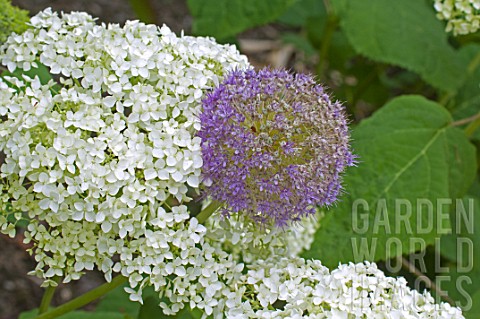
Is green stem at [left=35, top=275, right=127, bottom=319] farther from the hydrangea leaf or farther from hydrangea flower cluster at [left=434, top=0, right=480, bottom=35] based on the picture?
hydrangea flower cluster at [left=434, top=0, right=480, bottom=35]

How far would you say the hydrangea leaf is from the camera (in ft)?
7.17

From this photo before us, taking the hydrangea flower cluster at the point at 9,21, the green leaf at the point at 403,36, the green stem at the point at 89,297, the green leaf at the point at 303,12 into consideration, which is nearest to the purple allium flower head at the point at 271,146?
the green stem at the point at 89,297

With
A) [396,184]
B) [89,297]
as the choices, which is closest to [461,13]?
[396,184]

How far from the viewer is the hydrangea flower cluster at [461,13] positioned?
2248mm

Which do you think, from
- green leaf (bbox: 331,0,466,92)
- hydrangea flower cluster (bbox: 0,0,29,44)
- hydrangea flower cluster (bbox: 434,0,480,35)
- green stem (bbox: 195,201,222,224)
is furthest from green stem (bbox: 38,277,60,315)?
green leaf (bbox: 331,0,466,92)

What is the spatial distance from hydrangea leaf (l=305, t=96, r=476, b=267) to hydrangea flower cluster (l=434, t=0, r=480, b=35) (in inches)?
10.8

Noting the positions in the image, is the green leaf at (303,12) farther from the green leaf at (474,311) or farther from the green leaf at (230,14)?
the green leaf at (474,311)

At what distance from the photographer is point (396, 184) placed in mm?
2312

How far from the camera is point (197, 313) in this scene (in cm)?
184

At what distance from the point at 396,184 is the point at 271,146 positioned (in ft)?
2.64

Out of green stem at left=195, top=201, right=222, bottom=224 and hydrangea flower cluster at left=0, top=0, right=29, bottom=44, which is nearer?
green stem at left=195, top=201, right=222, bottom=224

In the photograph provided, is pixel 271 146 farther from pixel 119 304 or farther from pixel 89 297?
pixel 119 304

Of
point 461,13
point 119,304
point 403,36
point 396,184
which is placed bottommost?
point 119,304

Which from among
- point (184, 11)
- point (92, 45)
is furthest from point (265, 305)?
point (184, 11)
